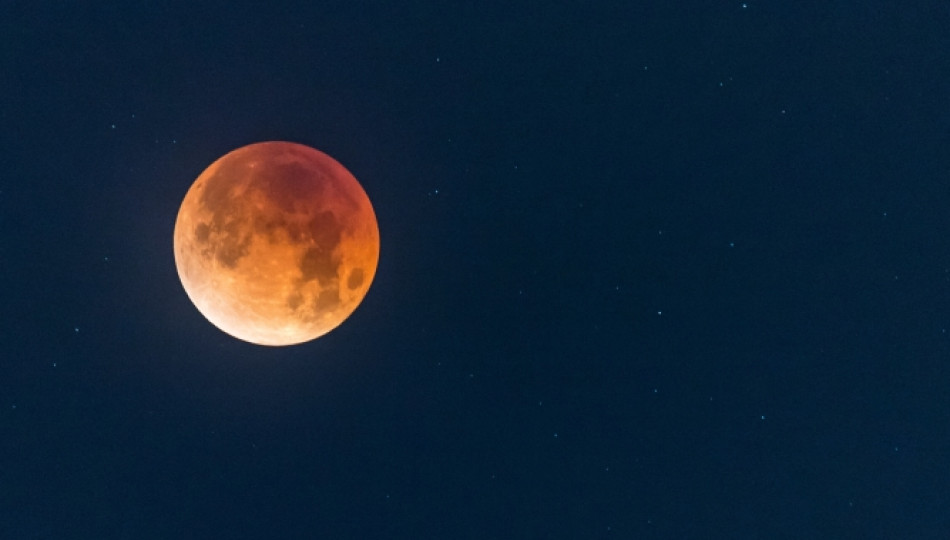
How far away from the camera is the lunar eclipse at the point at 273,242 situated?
345cm

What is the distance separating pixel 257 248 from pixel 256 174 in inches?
17.8

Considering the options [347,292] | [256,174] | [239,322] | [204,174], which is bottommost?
[347,292]

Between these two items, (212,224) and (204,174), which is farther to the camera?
(204,174)

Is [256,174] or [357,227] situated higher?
[256,174]

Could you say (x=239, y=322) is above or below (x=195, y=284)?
below

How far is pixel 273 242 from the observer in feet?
11.3

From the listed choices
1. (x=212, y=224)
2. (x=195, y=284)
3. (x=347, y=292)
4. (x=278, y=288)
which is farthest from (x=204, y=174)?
(x=347, y=292)

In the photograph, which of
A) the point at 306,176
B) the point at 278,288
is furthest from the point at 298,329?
the point at 306,176

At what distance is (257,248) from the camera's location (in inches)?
136

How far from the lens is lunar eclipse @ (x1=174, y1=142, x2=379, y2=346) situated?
11.3 feet

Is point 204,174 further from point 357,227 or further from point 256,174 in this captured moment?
point 357,227

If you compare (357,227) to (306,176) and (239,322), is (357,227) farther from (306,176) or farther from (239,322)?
(239,322)

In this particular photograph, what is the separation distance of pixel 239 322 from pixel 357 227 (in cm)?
93

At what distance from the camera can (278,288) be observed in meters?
3.52
